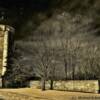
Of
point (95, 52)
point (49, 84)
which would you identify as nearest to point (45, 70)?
point (49, 84)

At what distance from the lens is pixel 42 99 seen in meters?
36.9

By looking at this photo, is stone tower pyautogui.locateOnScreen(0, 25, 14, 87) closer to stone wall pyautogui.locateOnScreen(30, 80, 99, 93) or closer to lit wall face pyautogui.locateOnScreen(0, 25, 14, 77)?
lit wall face pyautogui.locateOnScreen(0, 25, 14, 77)

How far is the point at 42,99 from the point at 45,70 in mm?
16576

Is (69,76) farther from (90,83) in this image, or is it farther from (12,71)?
(90,83)

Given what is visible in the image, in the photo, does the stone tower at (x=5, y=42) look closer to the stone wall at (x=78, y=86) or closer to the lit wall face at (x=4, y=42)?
the lit wall face at (x=4, y=42)

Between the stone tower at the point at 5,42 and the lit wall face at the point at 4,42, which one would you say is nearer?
the lit wall face at the point at 4,42

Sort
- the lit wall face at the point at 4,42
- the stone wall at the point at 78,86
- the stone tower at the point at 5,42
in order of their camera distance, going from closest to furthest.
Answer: the stone wall at the point at 78,86, the lit wall face at the point at 4,42, the stone tower at the point at 5,42

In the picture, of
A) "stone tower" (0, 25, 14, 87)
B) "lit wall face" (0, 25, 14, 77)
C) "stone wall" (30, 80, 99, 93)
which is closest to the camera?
"stone wall" (30, 80, 99, 93)

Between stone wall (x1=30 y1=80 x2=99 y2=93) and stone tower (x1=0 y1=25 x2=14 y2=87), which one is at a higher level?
stone tower (x1=0 y1=25 x2=14 y2=87)

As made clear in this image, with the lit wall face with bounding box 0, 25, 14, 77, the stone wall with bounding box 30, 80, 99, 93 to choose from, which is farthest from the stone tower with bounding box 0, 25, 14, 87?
the stone wall with bounding box 30, 80, 99, 93

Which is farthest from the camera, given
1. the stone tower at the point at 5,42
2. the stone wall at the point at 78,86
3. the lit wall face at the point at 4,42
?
the stone tower at the point at 5,42

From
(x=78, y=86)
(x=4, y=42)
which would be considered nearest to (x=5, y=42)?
(x=4, y=42)

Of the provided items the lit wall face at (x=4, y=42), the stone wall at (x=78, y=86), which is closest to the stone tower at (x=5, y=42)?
the lit wall face at (x=4, y=42)

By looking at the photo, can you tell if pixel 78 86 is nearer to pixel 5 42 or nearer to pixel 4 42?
pixel 5 42
